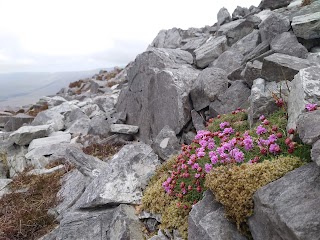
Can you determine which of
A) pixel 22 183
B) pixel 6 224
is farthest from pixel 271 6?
pixel 6 224

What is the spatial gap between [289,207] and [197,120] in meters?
8.31

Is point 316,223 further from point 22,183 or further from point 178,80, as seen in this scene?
point 22,183

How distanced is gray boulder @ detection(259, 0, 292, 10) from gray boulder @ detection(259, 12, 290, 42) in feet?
22.9

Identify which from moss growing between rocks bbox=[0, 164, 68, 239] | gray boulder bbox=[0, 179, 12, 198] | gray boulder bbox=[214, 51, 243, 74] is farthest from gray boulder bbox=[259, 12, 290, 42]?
gray boulder bbox=[0, 179, 12, 198]

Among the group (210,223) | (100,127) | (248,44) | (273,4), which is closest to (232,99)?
(248,44)

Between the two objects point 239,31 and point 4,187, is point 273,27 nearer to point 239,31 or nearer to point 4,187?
point 239,31

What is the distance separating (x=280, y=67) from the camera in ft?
30.7

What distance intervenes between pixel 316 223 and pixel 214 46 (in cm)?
1440

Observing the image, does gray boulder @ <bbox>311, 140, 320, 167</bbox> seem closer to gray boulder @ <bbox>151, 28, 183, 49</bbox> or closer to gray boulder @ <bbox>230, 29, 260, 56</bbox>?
gray boulder @ <bbox>230, 29, 260, 56</bbox>

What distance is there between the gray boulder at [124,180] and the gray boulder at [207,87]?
12.0 ft

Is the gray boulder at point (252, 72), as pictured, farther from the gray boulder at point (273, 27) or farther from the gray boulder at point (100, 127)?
the gray boulder at point (100, 127)

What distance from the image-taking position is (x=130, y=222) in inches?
277

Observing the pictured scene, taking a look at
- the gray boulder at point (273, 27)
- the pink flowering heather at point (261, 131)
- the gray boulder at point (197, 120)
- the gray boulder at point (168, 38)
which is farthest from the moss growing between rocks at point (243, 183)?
the gray boulder at point (168, 38)

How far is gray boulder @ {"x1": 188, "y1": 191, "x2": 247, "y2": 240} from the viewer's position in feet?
15.8
